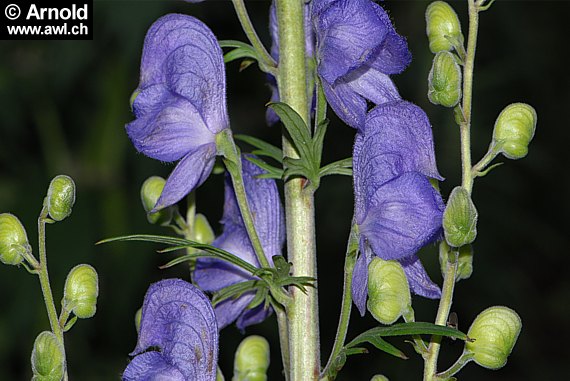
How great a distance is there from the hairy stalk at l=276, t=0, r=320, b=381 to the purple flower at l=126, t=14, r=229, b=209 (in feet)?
0.27

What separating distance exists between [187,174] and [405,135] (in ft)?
0.80

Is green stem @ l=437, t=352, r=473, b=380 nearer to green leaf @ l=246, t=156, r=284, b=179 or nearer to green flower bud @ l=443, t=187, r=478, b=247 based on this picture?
green flower bud @ l=443, t=187, r=478, b=247

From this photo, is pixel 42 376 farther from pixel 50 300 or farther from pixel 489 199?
pixel 489 199

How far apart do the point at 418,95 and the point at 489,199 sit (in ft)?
1.19

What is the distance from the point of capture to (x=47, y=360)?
0.91 meters

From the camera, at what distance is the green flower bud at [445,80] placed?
35.9 inches

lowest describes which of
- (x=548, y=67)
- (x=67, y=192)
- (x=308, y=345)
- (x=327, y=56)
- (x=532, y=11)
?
(x=308, y=345)

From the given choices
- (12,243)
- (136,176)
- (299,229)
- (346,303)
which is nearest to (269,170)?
(299,229)

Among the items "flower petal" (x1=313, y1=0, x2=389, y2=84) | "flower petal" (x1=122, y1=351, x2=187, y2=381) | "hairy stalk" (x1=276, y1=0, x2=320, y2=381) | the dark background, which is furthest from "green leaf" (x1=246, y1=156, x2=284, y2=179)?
the dark background

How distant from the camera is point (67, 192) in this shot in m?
0.96

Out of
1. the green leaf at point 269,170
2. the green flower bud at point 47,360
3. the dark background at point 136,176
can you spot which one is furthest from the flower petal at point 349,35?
the dark background at point 136,176

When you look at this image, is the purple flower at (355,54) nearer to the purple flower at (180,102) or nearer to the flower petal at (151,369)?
the purple flower at (180,102)

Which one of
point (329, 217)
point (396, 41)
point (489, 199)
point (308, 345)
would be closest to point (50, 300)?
point (308, 345)

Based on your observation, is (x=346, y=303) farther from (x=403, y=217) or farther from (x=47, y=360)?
(x=47, y=360)
